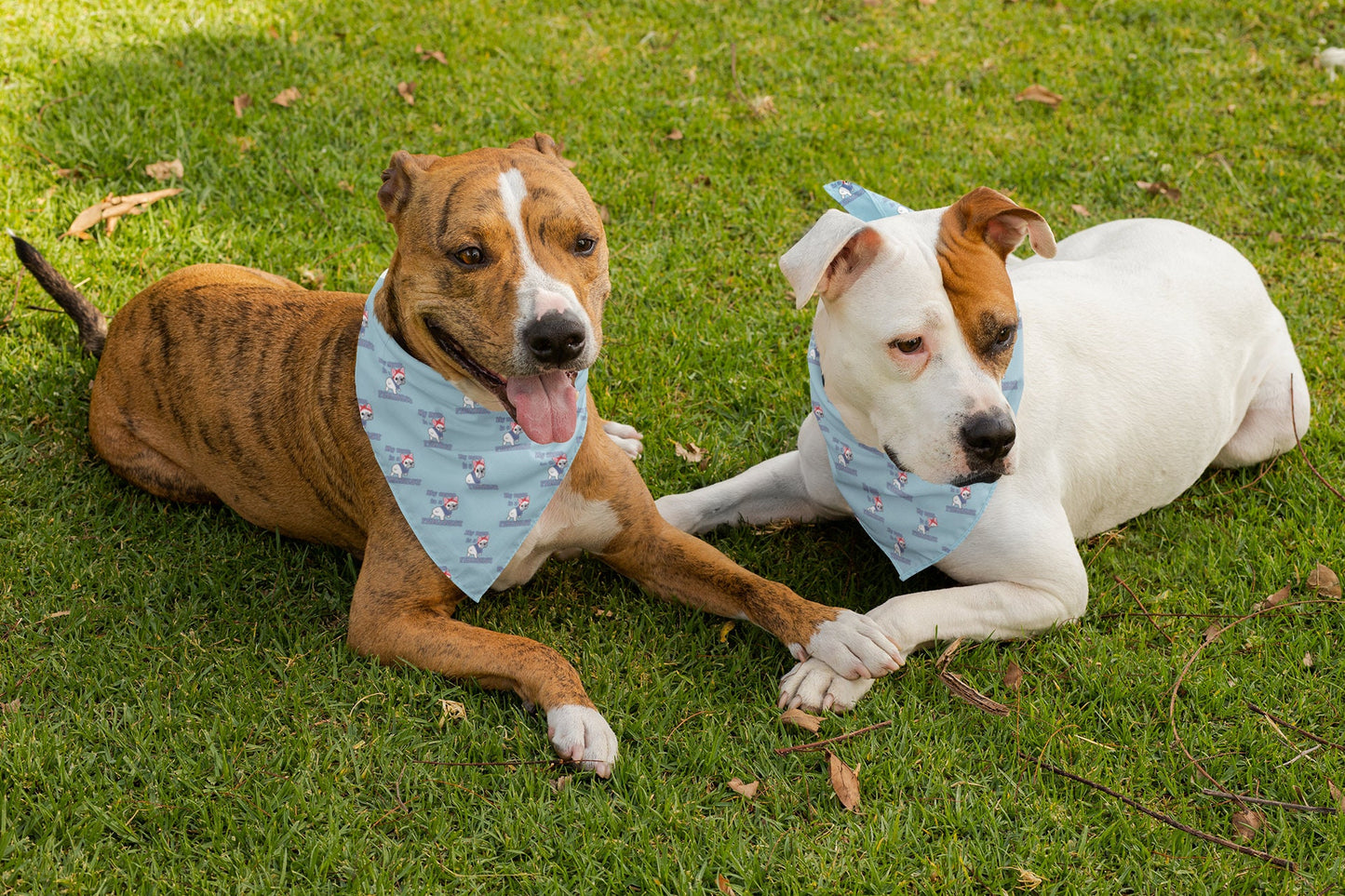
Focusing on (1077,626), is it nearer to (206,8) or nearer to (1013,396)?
(1013,396)

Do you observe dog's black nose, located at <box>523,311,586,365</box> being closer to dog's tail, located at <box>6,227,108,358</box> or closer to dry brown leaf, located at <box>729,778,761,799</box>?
dry brown leaf, located at <box>729,778,761,799</box>

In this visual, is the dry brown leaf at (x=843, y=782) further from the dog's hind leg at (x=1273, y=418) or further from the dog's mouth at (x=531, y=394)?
the dog's hind leg at (x=1273, y=418)

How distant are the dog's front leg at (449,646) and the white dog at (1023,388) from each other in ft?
2.35

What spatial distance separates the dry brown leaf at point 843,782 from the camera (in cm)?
331

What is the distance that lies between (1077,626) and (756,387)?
1.90 m

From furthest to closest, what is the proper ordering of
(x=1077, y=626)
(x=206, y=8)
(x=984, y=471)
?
(x=206, y=8), (x=1077, y=626), (x=984, y=471)

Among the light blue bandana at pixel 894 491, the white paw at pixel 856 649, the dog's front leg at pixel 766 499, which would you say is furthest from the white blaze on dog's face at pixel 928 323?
the dog's front leg at pixel 766 499

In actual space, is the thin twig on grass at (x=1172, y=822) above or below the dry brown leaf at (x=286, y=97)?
below

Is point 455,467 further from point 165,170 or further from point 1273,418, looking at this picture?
point 165,170

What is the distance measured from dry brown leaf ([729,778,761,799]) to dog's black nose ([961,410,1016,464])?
3.93 ft

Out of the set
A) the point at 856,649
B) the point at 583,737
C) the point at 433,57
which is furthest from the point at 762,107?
the point at 583,737

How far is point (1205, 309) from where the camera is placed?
177 inches

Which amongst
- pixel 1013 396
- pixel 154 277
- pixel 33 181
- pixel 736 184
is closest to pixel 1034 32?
pixel 736 184

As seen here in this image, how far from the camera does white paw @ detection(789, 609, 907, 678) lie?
3.58 metres
